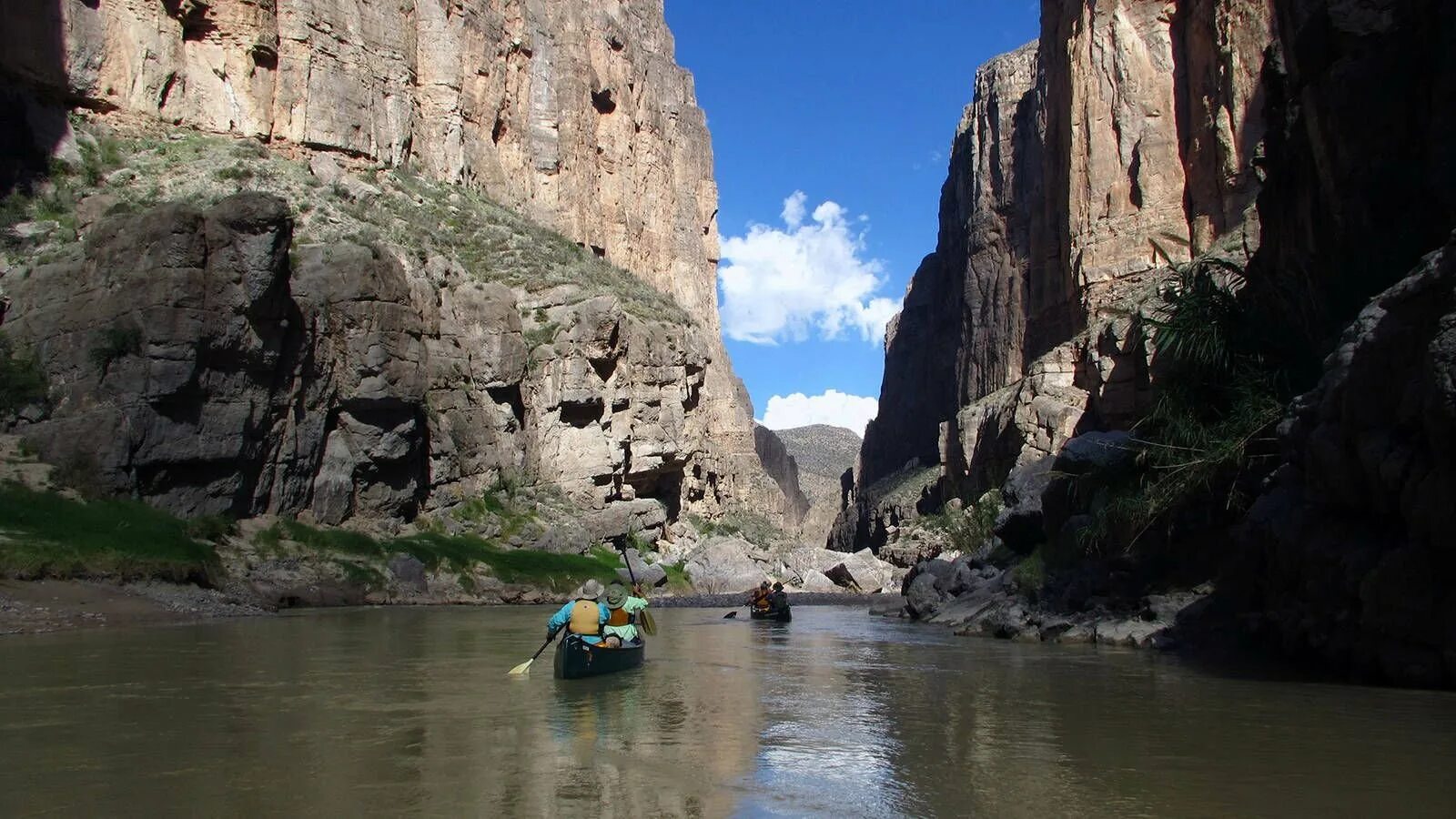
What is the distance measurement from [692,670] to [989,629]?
9476 mm

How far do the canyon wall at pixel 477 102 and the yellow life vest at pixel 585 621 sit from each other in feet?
91.8

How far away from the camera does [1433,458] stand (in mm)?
11227

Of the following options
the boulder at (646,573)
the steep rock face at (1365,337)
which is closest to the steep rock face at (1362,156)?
the steep rock face at (1365,337)

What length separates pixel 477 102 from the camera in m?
57.5

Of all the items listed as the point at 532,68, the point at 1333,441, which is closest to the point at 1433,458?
the point at 1333,441

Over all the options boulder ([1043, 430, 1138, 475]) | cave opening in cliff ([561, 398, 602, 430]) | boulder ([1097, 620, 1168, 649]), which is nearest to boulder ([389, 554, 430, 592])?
cave opening in cliff ([561, 398, 602, 430])

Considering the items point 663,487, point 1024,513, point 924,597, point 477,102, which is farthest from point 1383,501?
point 477,102

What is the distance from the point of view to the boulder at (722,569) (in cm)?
4881

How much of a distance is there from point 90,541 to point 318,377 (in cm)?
1170

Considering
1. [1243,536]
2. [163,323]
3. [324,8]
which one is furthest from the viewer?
[324,8]

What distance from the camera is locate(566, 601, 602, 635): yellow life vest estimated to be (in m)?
15.4

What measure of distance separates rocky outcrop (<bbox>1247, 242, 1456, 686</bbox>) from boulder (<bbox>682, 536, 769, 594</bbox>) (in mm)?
35154

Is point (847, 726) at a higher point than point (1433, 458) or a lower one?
lower

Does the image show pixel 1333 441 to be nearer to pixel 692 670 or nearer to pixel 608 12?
pixel 692 670
